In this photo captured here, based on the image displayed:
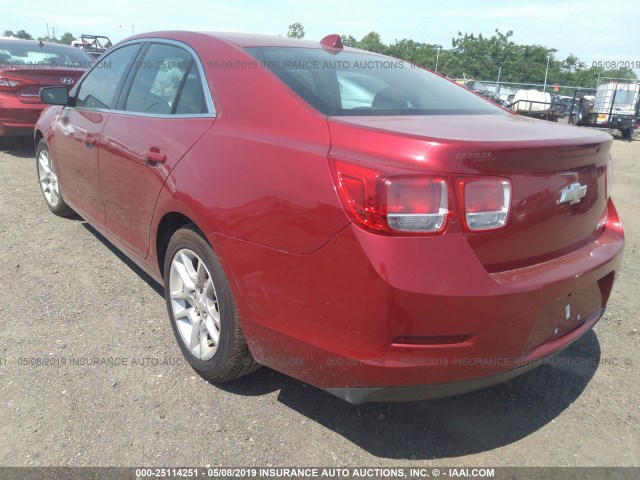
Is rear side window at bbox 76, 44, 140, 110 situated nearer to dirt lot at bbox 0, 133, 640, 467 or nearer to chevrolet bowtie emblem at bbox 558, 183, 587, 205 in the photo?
dirt lot at bbox 0, 133, 640, 467

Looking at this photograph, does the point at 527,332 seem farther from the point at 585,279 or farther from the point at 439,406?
the point at 439,406

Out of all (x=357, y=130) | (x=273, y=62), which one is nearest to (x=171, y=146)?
(x=273, y=62)

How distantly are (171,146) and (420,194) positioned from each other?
1375 millimetres

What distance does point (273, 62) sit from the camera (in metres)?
2.51

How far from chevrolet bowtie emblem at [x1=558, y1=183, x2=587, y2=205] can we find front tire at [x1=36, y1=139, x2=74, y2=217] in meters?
4.03

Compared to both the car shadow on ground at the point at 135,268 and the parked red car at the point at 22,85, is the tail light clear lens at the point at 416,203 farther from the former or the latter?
the parked red car at the point at 22,85

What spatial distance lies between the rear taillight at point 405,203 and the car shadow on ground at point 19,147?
731 cm

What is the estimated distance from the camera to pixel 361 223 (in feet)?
5.84

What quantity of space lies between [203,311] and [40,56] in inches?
282

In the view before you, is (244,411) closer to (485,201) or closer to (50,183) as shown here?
(485,201)

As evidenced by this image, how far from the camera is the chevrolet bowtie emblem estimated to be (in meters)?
2.05

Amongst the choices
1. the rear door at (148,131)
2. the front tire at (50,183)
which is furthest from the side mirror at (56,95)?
the rear door at (148,131)

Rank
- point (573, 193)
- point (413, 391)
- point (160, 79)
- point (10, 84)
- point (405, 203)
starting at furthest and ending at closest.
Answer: point (10, 84) < point (160, 79) < point (573, 193) < point (413, 391) < point (405, 203)

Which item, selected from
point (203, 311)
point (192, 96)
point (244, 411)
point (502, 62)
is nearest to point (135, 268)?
point (203, 311)
